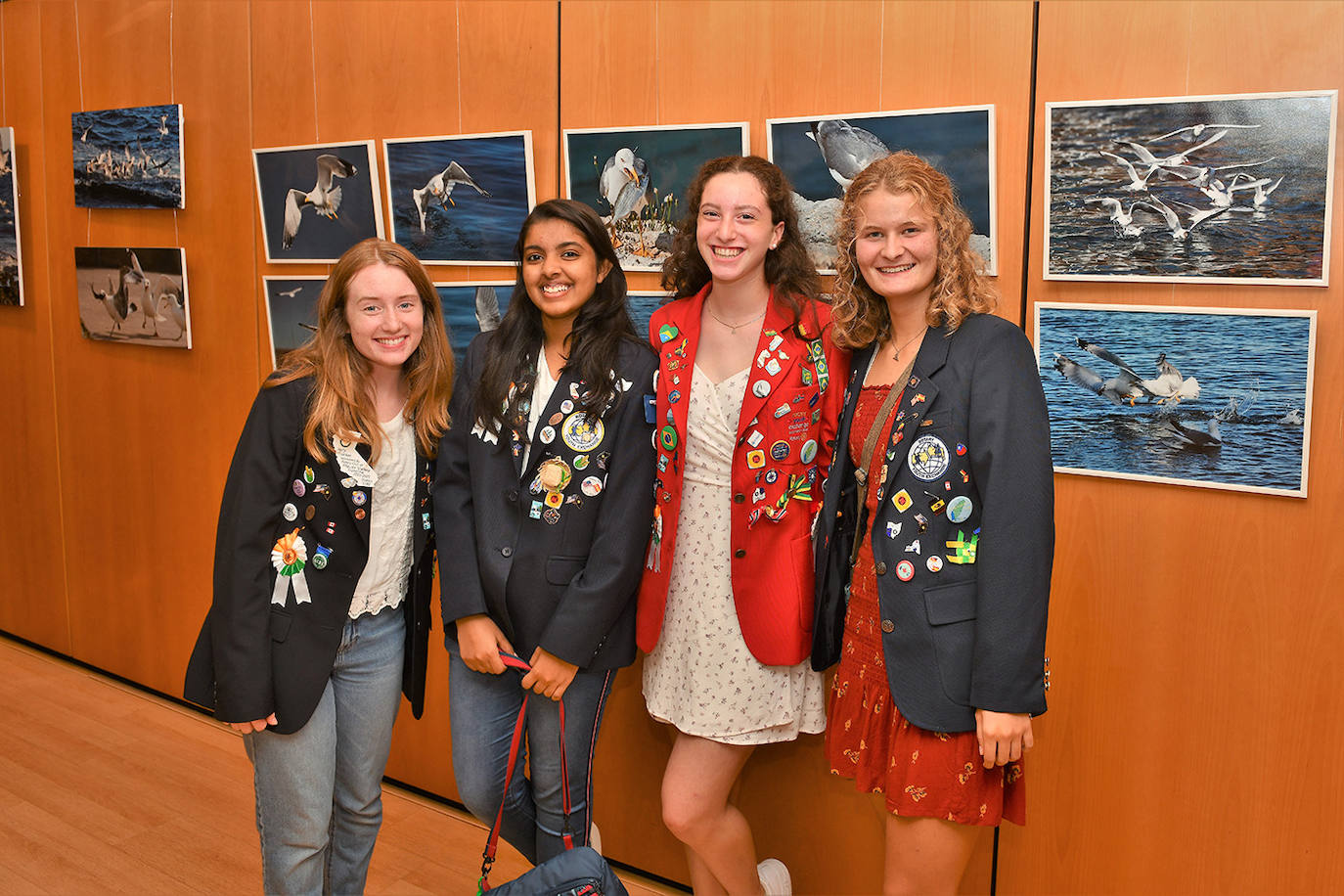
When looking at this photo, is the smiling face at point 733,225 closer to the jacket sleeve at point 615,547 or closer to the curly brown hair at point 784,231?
the curly brown hair at point 784,231

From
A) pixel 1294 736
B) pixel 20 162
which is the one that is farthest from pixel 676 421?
pixel 20 162

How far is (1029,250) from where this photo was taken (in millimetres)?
2713

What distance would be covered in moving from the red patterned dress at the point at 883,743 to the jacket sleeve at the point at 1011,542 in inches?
6.8

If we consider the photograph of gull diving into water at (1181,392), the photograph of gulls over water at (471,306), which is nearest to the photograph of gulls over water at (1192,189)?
the photograph of gull diving into water at (1181,392)

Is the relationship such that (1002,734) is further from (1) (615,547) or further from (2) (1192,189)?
(2) (1192,189)

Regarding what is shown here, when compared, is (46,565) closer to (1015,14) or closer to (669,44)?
(669,44)

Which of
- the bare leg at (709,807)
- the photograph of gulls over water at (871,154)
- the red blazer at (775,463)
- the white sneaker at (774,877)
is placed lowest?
the white sneaker at (774,877)

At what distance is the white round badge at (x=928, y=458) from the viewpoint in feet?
7.22

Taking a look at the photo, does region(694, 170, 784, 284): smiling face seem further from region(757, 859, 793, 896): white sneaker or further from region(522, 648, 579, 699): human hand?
region(757, 859, 793, 896): white sneaker

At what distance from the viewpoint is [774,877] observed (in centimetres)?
314

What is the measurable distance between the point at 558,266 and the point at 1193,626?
1.86 metres

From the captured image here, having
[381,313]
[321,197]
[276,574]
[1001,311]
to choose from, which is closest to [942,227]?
[1001,311]

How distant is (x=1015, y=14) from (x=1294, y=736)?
195 centimetres

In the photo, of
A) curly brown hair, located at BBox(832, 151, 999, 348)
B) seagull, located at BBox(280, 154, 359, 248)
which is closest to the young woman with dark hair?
curly brown hair, located at BBox(832, 151, 999, 348)
